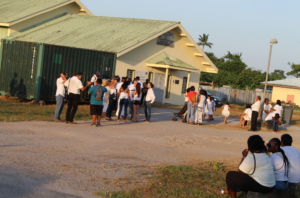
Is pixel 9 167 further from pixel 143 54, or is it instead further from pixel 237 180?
pixel 143 54

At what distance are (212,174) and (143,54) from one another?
1698cm

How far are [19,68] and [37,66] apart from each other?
1399 millimetres

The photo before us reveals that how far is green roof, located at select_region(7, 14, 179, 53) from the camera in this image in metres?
22.0

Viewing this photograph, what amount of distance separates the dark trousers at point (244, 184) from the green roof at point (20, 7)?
2043cm

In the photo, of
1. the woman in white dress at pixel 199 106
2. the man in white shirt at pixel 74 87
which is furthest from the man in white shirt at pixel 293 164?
the woman in white dress at pixel 199 106

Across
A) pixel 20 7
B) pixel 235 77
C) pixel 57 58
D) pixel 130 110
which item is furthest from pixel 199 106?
pixel 235 77

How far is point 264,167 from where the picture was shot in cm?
586

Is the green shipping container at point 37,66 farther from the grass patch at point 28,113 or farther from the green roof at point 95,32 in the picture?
the green roof at point 95,32

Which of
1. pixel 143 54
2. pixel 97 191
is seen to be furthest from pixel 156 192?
pixel 143 54

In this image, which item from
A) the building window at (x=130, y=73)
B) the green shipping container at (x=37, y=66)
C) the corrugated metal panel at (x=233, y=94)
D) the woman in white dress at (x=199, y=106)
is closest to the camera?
the woman in white dress at (x=199, y=106)

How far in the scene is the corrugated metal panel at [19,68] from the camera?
17172 mm

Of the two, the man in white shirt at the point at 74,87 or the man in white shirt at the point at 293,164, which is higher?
the man in white shirt at the point at 74,87

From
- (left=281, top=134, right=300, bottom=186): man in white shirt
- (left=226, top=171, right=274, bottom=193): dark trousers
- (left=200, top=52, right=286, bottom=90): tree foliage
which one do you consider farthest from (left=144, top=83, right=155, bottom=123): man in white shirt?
(left=200, top=52, right=286, bottom=90): tree foliage

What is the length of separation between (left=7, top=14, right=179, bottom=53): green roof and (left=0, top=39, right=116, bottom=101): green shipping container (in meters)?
2.94
